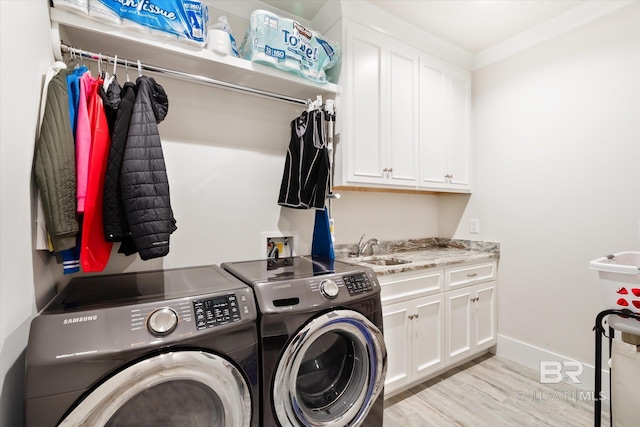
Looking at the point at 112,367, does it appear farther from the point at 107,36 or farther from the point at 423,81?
the point at 423,81

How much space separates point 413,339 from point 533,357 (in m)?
1.14

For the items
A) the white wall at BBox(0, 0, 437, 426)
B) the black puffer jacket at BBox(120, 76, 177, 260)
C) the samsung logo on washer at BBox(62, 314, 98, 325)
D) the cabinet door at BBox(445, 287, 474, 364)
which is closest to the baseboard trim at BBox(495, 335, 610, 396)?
the cabinet door at BBox(445, 287, 474, 364)

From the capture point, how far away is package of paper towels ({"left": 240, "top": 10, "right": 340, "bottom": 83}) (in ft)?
5.19

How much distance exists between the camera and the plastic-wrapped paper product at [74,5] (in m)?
1.14

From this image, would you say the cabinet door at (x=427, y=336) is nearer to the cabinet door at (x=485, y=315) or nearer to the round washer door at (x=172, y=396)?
the cabinet door at (x=485, y=315)

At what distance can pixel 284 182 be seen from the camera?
6.17ft

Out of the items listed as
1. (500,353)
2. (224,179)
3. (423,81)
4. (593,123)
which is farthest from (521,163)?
(224,179)

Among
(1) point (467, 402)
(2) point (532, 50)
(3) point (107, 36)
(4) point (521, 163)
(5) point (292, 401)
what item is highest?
(2) point (532, 50)

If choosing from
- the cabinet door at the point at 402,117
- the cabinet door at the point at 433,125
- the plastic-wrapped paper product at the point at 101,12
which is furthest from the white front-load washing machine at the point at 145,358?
the cabinet door at the point at 433,125

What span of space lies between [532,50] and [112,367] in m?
3.27

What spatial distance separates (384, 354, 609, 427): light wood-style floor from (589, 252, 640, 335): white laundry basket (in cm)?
82

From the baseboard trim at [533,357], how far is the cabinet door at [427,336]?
76cm

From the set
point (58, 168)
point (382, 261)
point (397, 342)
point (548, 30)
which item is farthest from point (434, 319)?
point (548, 30)

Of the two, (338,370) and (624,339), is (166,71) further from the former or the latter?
(624,339)
